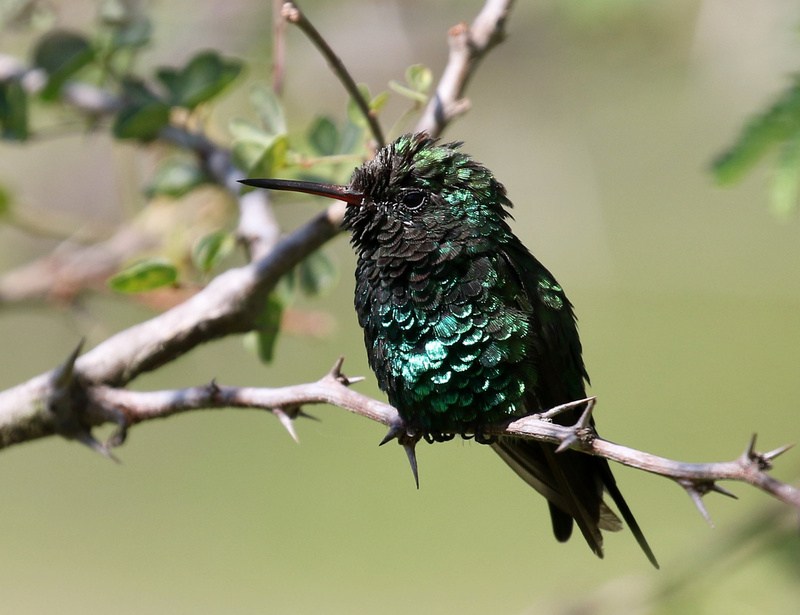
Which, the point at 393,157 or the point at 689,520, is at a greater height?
the point at 393,157

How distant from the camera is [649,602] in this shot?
3.22m

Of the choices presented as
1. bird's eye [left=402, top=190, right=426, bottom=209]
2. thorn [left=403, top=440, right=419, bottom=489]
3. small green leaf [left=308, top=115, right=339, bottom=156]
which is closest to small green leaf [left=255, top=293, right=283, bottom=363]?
small green leaf [left=308, top=115, right=339, bottom=156]

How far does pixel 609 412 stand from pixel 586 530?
6160 millimetres

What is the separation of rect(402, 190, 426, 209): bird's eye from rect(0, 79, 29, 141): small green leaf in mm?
1727

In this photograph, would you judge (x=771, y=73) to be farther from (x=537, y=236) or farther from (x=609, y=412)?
(x=609, y=412)

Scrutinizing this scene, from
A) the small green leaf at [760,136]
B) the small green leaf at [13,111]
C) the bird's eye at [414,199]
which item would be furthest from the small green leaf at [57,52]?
the small green leaf at [760,136]

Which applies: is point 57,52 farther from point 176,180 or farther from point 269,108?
point 269,108

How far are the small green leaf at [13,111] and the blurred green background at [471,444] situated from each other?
215 centimetres

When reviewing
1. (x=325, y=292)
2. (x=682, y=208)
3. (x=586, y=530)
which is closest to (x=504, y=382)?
(x=586, y=530)

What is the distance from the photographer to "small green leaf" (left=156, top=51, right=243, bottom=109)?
321 centimetres

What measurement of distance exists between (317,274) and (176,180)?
0.72m

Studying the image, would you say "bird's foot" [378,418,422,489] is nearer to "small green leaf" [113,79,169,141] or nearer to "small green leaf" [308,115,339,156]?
"small green leaf" [308,115,339,156]

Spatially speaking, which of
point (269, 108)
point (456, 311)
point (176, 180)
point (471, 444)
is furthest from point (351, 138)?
point (471, 444)

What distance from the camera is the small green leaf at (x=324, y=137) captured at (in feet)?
10.1
